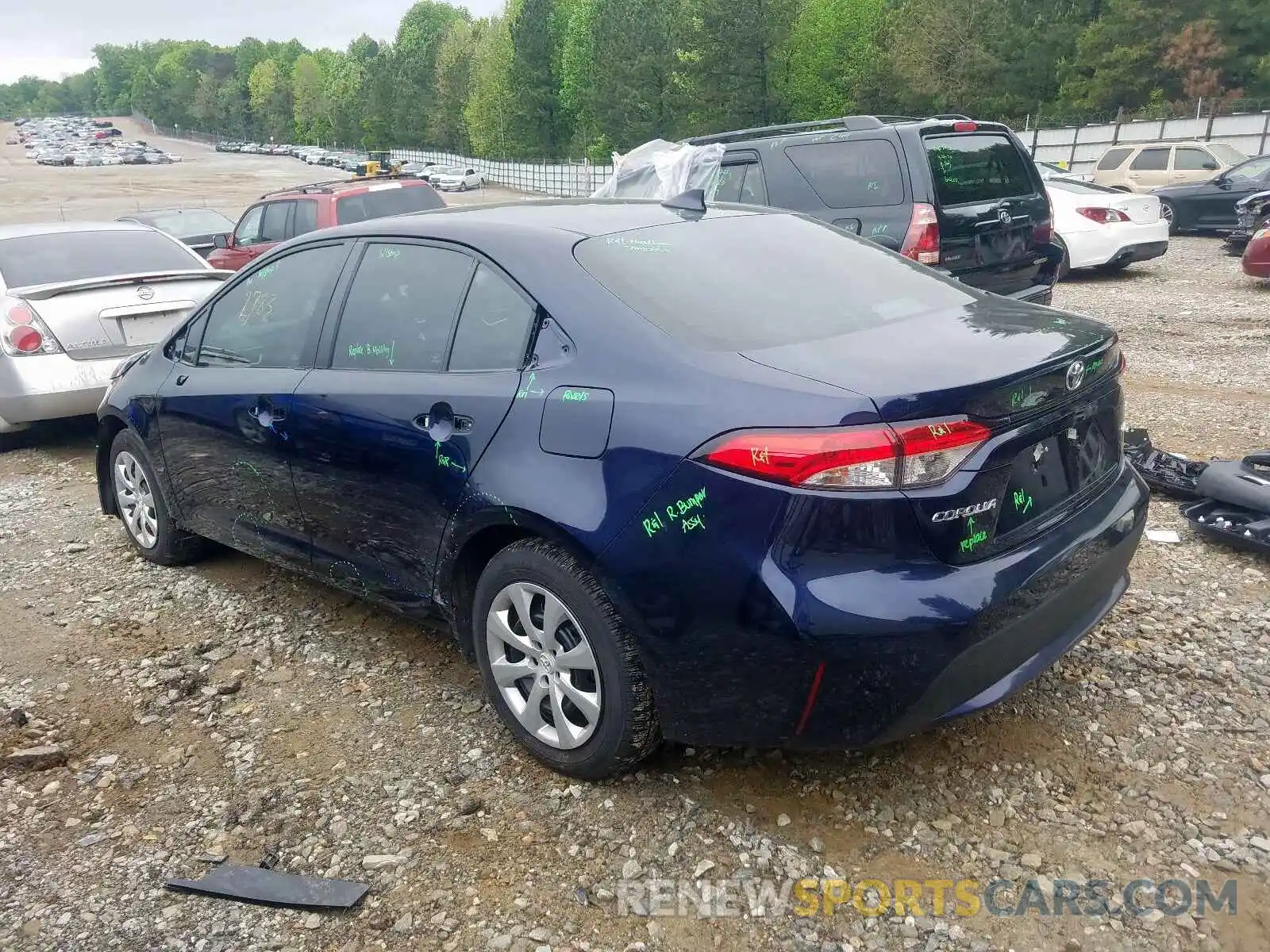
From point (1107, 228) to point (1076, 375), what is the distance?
11.1 m

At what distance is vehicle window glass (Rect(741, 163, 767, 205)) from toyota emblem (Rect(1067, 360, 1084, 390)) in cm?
555

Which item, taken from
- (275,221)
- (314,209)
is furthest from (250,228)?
(314,209)

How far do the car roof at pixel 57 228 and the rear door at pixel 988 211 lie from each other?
6113 millimetres

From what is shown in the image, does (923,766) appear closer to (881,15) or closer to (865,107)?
(865,107)

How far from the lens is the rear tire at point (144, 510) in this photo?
4.80 m

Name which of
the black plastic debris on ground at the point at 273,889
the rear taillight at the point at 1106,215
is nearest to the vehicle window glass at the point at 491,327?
the black plastic debris on ground at the point at 273,889

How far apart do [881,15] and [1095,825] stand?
6333 cm

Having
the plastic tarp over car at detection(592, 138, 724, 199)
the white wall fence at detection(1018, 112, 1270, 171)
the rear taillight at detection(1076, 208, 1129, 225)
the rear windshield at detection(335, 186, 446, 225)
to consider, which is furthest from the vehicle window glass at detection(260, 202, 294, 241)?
the white wall fence at detection(1018, 112, 1270, 171)

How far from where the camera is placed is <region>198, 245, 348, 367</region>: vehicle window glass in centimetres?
383

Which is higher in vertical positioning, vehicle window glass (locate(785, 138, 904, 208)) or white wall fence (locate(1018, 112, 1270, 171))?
white wall fence (locate(1018, 112, 1270, 171))

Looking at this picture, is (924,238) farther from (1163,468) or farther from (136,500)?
(136,500)

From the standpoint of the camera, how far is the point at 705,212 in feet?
12.1

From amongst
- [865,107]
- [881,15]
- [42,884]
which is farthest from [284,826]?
[881,15]

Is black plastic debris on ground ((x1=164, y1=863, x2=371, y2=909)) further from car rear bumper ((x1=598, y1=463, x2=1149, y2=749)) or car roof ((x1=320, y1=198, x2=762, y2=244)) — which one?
car roof ((x1=320, y1=198, x2=762, y2=244))
